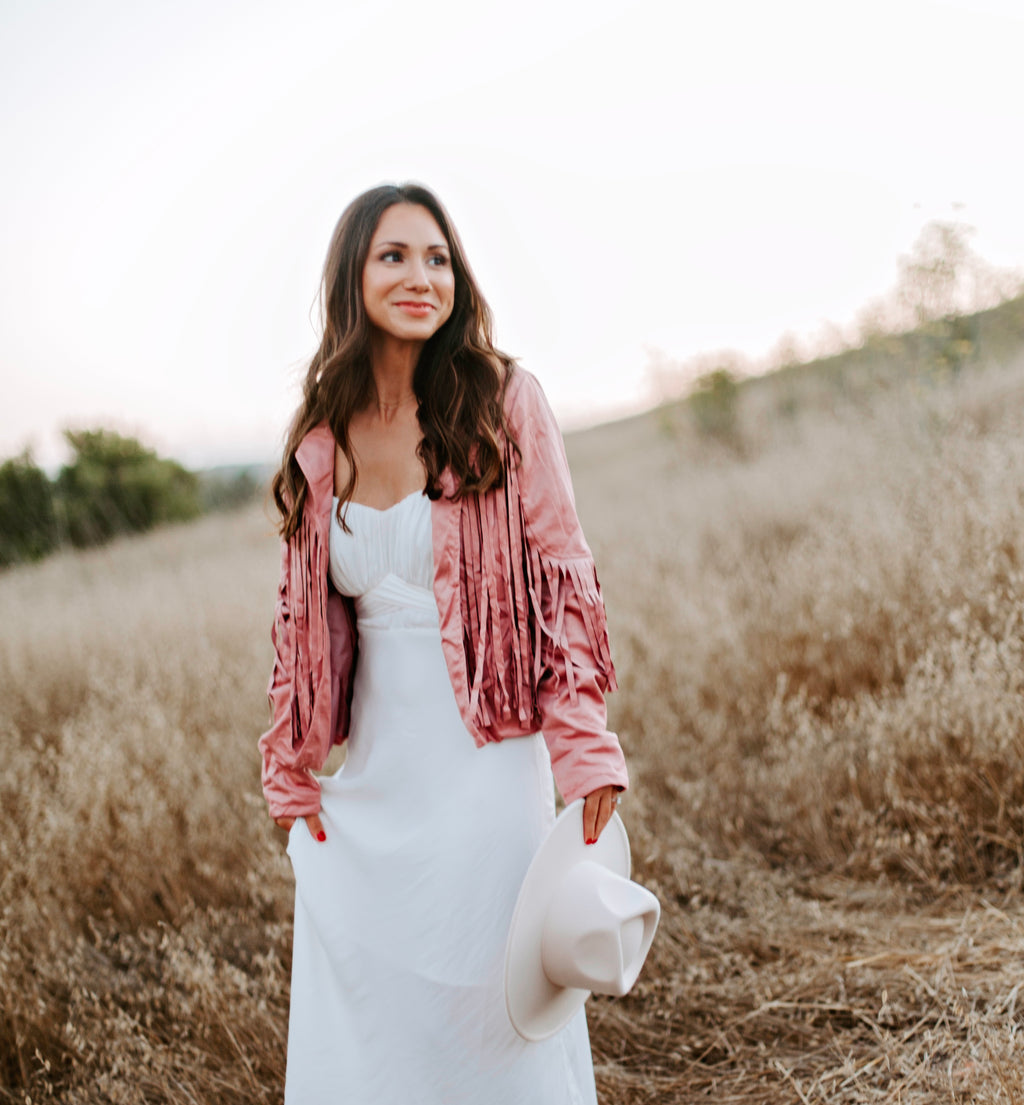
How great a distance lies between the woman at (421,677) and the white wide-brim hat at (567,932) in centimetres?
9

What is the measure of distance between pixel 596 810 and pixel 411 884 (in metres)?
0.40

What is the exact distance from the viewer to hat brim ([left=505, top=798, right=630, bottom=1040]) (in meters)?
1.42

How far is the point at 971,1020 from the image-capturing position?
1891mm

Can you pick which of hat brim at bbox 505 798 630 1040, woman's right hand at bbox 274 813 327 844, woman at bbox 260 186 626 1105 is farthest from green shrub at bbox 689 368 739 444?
hat brim at bbox 505 798 630 1040

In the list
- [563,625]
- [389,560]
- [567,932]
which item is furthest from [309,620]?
[567,932]

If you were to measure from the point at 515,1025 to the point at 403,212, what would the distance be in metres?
1.60

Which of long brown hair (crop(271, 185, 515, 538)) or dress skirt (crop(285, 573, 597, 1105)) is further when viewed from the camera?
long brown hair (crop(271, 185, 515, 538))

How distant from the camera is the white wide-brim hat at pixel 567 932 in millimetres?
1407

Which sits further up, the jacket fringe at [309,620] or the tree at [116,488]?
the tree at [116,488]

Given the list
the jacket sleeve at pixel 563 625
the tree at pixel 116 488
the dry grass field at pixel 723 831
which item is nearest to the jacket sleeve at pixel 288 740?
the jacket sleeve at pixel 563 625

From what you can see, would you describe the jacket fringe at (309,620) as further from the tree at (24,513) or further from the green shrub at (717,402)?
the green shrub at (717,402)

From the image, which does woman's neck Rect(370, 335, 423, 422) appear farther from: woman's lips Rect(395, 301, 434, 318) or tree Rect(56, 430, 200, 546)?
tree Rect(56, 430, 200, 546)

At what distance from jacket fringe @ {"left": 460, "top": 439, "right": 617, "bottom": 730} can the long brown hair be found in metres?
0.10

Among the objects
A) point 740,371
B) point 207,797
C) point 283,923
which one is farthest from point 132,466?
point 283,923
